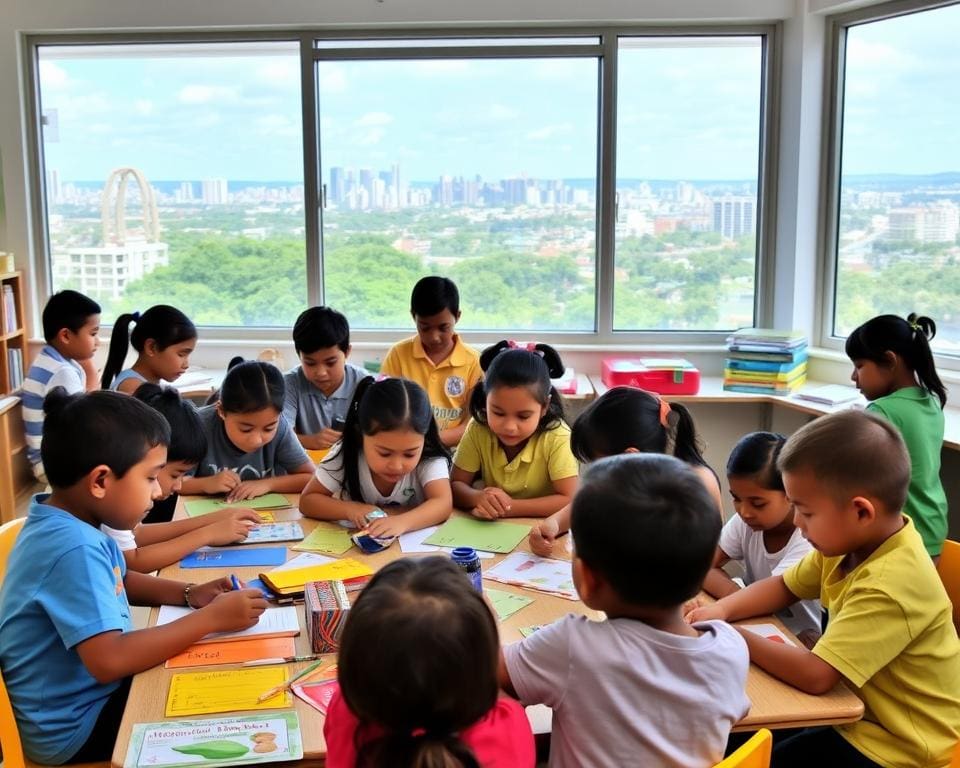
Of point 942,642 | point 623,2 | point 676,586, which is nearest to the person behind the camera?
point 676,586

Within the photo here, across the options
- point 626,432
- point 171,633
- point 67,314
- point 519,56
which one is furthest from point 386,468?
point 519,56

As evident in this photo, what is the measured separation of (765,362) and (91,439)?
10.8 ft

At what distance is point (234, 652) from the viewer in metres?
1.74

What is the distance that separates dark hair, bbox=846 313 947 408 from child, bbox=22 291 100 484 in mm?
3066

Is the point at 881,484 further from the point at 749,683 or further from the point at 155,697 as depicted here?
the point at 155,697

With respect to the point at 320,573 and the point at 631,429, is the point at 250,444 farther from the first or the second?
the point at 631,429

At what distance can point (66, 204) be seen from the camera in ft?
16.6

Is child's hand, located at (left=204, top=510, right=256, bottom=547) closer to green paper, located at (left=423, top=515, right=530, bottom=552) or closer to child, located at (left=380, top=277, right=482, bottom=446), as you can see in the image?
green paper, located at (left=423, top=515, right=530, bottom=552)

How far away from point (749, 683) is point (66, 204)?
14.9 feet

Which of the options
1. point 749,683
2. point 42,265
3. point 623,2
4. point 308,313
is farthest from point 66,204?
point 749,683

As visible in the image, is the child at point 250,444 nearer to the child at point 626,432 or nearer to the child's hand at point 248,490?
the child's hand at point 248,490

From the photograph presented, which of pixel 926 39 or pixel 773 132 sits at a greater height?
pixel 926 39

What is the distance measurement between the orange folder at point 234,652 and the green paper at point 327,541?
498 mm

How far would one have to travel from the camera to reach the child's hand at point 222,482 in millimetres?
2752
